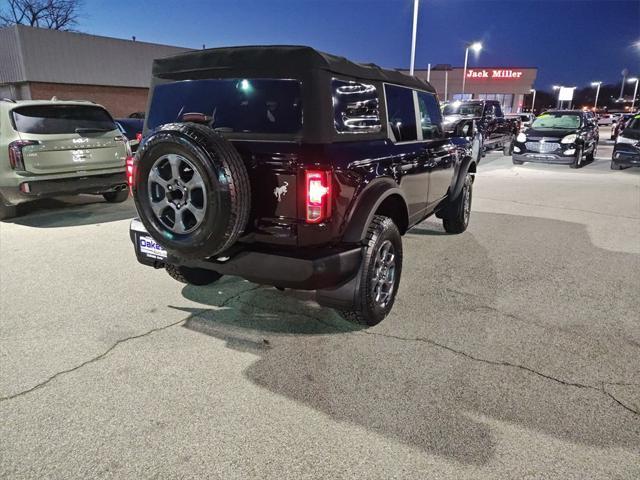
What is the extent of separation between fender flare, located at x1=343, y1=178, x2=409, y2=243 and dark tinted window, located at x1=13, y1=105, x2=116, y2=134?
5.53 meters

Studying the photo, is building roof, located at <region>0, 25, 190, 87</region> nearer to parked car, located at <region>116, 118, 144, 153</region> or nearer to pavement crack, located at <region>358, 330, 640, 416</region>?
parked car, located at <region>116, 118, 144, 153</region>

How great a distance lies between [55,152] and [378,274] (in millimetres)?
5465

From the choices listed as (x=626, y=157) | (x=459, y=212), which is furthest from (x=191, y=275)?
(x=626, y=157)

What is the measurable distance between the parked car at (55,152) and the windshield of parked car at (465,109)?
12.7 metres

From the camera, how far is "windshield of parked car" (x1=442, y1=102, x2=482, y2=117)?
16.3m

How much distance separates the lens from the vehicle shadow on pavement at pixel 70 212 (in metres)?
6.88

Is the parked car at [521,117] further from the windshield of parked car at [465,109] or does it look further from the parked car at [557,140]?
the windshield of parked car at [465,109]

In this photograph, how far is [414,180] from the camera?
420 cm

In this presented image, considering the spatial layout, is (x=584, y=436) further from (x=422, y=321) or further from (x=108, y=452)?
(x=108, y=452)

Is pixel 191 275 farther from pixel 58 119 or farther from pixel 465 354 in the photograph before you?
pixel 58 119

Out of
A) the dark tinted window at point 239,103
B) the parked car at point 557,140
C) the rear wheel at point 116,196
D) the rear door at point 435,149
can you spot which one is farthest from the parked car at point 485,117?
the dark tinted window at point 239,103

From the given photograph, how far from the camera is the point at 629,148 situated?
41.4ft

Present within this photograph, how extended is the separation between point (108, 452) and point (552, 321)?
11.0ft

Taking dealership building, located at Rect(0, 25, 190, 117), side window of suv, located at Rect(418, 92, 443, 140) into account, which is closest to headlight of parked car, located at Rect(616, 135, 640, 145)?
side window of suv, located at Rect(418, 92, 443, 140)
